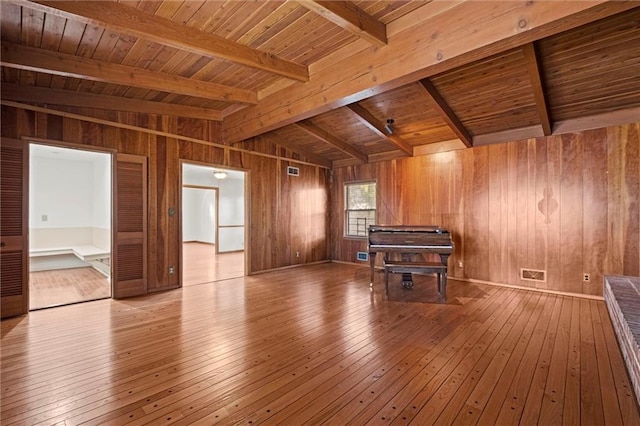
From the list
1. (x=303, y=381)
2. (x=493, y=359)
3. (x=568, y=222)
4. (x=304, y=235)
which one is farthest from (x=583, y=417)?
(x=304, y=235)

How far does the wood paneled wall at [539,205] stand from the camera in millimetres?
3986

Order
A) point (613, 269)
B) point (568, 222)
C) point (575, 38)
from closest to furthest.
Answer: point (575, 38), point (613, 269), point (568, 222)

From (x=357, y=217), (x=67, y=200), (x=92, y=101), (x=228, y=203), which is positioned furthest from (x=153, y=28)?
(x=228, y=203)

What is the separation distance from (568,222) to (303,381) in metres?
4.61

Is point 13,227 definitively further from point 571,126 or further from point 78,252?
point 571,126

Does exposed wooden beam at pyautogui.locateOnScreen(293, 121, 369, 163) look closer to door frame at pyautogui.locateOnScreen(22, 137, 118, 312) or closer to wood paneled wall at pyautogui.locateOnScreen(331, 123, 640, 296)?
wood paneled wall at pyautogui.locateOnScreen(331, 123, 640, 296)

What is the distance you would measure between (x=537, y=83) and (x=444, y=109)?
3.61ft

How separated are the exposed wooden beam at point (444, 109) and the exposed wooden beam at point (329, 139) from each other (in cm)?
224

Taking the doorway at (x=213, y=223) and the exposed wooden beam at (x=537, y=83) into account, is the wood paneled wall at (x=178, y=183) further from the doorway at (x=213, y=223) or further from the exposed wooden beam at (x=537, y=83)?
the exposed wooden beam at (x=537, y=83)

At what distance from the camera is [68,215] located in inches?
270

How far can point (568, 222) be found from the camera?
4.33m

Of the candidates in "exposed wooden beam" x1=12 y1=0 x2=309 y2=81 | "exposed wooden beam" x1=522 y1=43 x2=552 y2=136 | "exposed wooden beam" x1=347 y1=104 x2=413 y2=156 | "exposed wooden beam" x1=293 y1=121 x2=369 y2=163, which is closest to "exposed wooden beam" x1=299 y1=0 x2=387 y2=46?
"exposed wooden beam" x1=12 y1=0 x2=309 y2=81

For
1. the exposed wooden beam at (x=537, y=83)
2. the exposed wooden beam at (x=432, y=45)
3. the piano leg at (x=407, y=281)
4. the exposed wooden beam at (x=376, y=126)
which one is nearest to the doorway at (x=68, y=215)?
the exposed wooden beam at (x=432, y=45)

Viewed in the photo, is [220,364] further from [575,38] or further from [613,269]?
[613,269]
